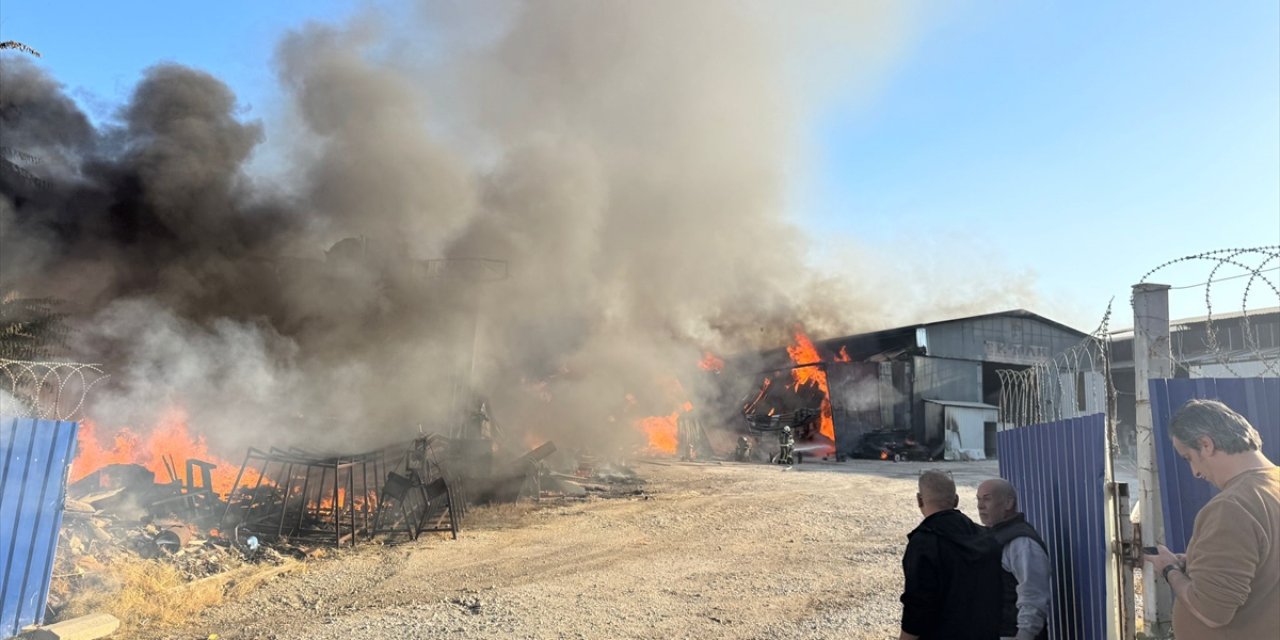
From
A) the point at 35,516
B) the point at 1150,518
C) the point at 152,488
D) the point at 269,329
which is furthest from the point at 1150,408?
the point at 269,329

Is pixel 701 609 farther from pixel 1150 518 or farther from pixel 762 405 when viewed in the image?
pixel 762 405

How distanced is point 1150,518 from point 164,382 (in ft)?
45.9

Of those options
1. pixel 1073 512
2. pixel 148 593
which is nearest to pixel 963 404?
pixel 1073 512

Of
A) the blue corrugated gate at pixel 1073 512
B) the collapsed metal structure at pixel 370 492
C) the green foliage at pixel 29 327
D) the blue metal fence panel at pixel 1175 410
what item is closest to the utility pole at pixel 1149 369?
the blue metal fence panel at pixel 1175 410

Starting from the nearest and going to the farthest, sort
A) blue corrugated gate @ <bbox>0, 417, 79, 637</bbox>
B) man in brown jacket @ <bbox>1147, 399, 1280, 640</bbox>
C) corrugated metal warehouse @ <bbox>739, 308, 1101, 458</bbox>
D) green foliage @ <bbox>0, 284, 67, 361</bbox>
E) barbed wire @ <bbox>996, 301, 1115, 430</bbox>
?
man in brown jacket @ <bbox>1147, 399, 1280, 640</bbox>
barbed wire @ <bbox>996, 301, 1115, 430</bbox>
blue corrugated gate @ <bbox>0, 417, 79, 637</bbox>
green foliage @ <bbox>0, 284, 67, 361</bbox>
corrugated metal warehouse @ <bbox>739, 308, 1101, 458</bbox>

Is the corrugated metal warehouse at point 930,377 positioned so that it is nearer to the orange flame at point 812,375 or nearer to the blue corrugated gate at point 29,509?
the orange flame at point 812,375

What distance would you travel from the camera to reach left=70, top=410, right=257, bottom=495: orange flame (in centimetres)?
1099

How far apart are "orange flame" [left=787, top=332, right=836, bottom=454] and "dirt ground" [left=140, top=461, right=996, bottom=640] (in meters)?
13.8

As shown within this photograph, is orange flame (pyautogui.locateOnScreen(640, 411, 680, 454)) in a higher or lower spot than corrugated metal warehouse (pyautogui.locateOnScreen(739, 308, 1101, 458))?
lower

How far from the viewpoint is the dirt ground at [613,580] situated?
224 inches

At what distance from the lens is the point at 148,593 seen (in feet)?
20.2

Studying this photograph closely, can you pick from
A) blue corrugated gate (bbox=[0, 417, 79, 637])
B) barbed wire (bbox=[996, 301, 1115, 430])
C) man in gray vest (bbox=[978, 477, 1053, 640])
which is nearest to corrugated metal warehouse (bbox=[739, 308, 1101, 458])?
barbed wire (bbox=[996, 301, 1115, 430])

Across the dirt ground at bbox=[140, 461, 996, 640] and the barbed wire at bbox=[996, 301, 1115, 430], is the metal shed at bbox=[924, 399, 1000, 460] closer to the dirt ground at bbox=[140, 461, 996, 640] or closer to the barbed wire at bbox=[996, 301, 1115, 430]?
the dirt ground at bbox=[140, 461, 996, 640]

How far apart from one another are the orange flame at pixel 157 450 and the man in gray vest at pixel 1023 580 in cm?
1068
